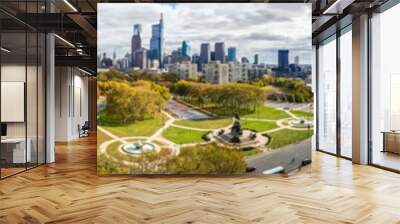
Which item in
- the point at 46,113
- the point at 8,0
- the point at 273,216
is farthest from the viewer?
the point at 46,113

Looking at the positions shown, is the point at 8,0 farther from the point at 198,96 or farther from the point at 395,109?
the point at 395,109

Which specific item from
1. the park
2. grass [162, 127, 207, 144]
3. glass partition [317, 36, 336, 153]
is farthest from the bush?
glass partition [317, 36, 336, 153]

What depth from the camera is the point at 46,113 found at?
8312 millimetres

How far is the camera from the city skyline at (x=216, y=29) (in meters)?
6.81

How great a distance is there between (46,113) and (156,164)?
2.97 metres

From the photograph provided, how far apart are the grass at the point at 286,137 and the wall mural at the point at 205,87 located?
2 cm

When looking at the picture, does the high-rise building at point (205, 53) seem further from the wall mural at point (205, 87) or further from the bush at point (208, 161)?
the bush at point (208, 161)

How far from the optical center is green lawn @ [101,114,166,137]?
268 inches

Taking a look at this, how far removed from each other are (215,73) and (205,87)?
0.95ft

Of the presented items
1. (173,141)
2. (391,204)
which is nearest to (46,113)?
(173,141)

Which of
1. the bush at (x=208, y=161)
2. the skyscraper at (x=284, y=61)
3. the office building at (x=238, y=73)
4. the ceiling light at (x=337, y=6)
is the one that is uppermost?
the ceiling light at (x=337, y=6)

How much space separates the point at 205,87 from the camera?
689 centimetres

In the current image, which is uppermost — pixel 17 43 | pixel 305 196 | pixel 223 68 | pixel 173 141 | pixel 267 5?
pixel 267 5

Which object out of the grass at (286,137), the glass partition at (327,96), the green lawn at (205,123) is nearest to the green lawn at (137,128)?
the green lawn at (205,123)
